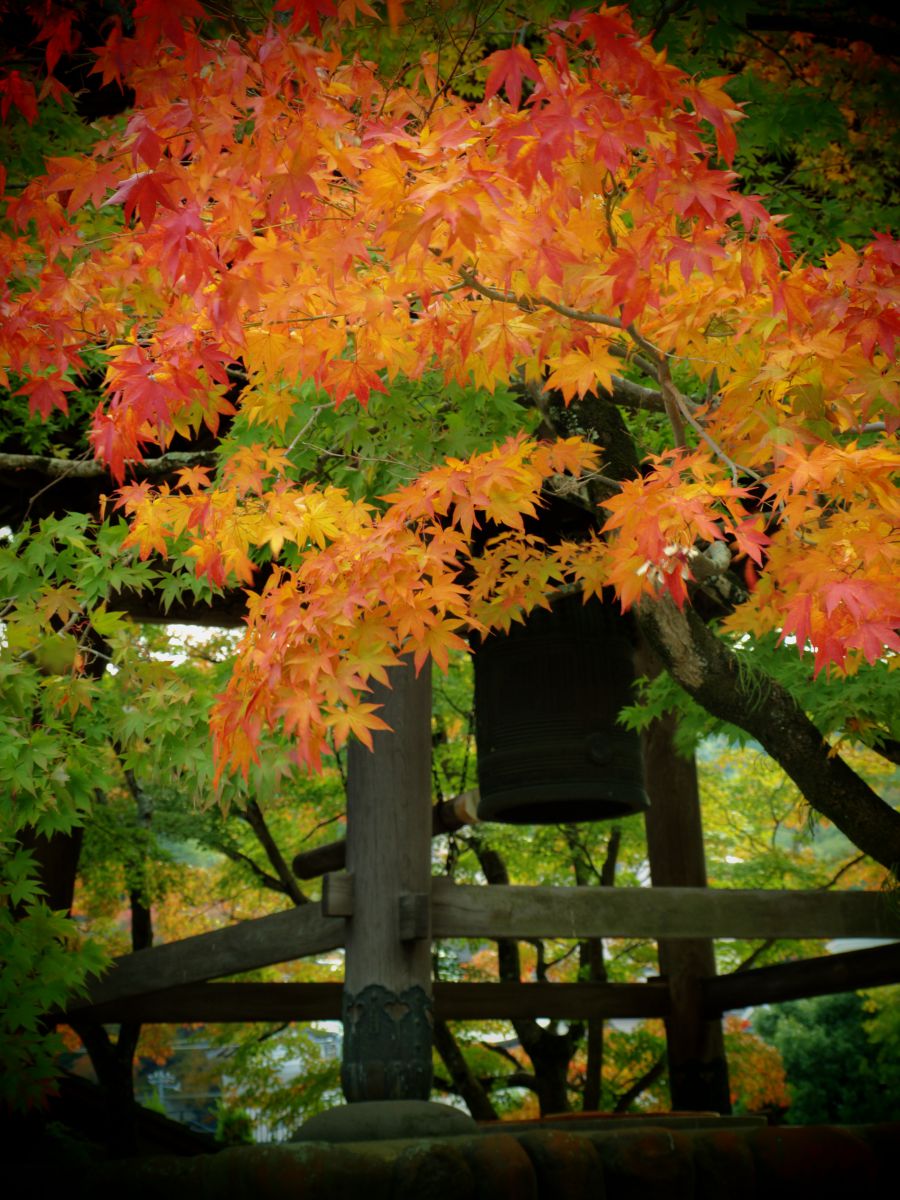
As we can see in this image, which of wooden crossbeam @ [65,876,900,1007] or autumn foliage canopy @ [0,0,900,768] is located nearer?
autumn foliage canopy @ [0,0,900,768]

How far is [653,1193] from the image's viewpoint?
15.9 ft

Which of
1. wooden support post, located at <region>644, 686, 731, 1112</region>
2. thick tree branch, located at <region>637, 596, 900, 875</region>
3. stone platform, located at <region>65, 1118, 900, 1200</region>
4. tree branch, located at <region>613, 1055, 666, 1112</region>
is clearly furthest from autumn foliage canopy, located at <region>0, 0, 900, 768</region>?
tree branch, located at <region>613, 1055, 666, 1112</region>

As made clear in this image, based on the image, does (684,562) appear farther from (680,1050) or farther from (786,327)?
(680,1050)

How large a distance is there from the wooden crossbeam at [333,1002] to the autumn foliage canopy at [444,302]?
5.05m

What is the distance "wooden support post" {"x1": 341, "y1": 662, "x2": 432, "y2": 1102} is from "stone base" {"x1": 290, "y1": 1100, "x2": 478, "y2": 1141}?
166 millimetres

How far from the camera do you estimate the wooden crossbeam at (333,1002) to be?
8.47 metres

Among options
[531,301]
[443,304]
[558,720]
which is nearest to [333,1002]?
[558,720]

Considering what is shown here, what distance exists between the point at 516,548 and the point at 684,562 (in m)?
1.57

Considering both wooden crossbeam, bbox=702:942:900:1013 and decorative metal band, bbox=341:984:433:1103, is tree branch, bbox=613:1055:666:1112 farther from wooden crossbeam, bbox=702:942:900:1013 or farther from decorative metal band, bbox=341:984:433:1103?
decorative metal band, bbox=341:984:433:1103

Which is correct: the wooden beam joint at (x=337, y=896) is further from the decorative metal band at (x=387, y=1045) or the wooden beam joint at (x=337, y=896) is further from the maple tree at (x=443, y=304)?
the maple tree at (x=443, y=304)

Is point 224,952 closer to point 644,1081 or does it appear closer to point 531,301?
point 531,301

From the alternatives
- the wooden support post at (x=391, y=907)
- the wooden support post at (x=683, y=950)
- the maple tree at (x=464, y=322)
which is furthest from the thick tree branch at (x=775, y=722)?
the wooden support post at (x=683, y=950)

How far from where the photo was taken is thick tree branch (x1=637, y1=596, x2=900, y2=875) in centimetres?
465

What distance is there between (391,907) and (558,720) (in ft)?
4.70
